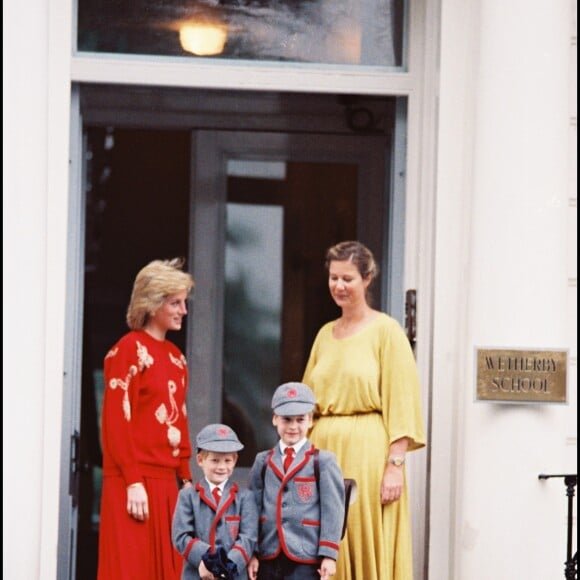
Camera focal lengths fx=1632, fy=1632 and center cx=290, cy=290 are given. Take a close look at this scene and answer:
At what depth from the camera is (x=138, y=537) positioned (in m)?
6.99

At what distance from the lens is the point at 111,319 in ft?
37.2

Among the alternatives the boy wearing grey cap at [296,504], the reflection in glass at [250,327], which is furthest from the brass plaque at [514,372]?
the reflection in glass at [250,327]

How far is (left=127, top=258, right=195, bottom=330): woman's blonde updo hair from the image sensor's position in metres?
7.14

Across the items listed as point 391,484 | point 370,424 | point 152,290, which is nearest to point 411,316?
point 370,424

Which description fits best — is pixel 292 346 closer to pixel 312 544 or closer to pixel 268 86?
pixel 268 86

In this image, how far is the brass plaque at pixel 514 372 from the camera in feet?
22.6

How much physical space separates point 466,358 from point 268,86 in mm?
1576

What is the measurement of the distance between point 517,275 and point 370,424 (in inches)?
35.1

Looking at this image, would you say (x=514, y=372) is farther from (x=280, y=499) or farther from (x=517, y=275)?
(x=280, y=499)

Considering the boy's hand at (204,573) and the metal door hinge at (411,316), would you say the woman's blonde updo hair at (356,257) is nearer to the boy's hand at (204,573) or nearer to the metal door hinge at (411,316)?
the metal door hinge at (411,316)

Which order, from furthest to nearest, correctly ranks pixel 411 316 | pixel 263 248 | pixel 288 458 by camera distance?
pixel 263 248, pixel 411 316, pixel 288 458

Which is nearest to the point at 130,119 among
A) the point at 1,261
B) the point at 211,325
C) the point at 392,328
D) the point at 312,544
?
the point at 211,325

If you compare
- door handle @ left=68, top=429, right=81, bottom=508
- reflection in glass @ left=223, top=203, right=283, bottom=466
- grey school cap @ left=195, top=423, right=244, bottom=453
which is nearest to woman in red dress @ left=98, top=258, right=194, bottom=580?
door handle @ left=68, top=429, right=81, bottom=508

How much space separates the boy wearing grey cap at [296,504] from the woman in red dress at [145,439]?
0.85 metres
